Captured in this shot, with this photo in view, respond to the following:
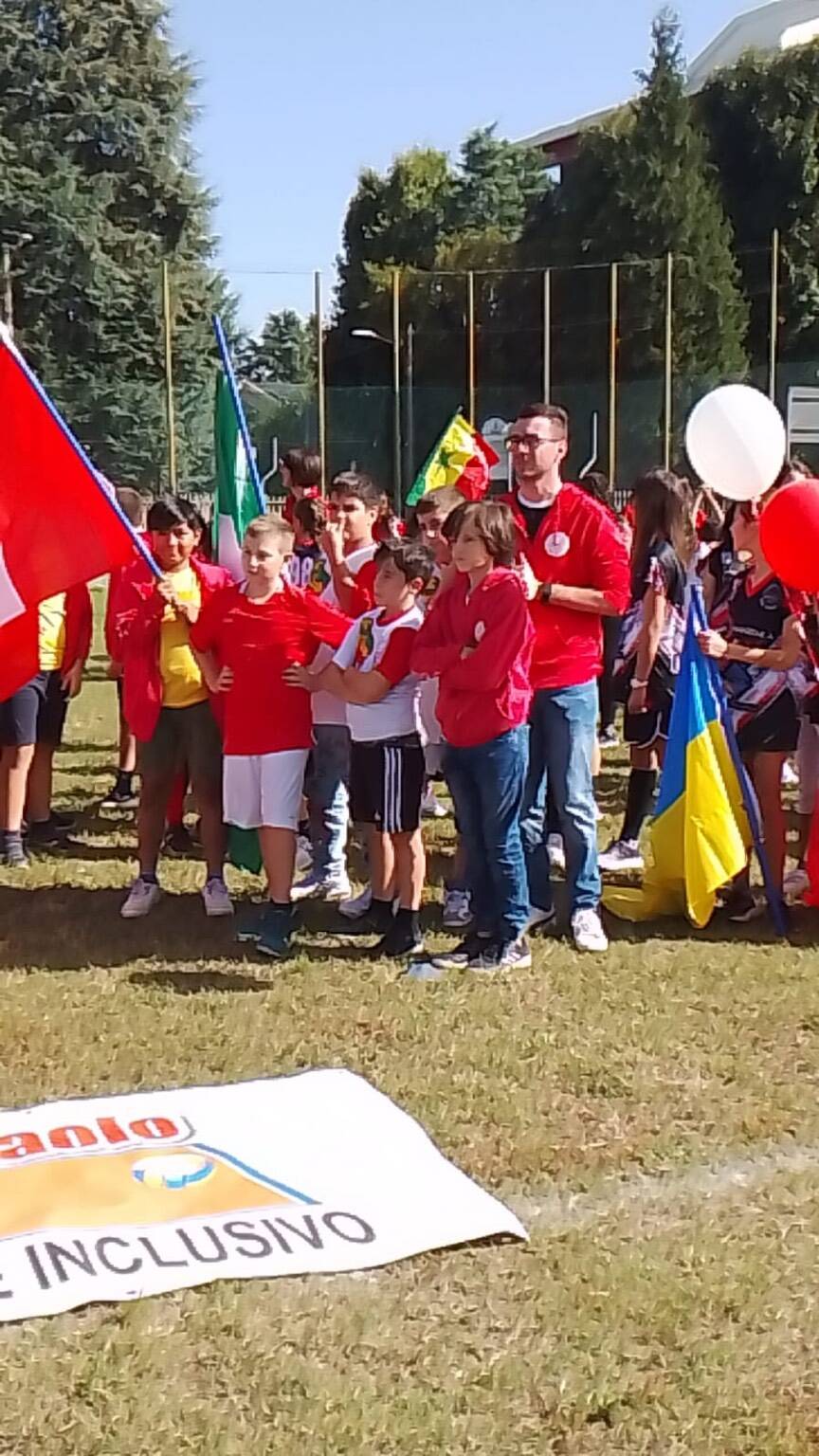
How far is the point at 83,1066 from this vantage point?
4777mm

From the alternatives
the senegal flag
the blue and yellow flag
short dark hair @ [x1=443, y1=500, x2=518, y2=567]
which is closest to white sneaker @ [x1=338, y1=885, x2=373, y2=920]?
the blue and yellow flag

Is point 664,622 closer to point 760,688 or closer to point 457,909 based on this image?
point 760,688

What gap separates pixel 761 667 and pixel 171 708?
2451 mm

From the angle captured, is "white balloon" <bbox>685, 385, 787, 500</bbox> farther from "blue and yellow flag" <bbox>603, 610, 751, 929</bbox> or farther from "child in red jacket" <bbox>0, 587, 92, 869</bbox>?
"child in red jacket" <bbox>0, 587, 92, 869</bbox>

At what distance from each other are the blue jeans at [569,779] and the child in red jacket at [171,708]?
1.36 meters

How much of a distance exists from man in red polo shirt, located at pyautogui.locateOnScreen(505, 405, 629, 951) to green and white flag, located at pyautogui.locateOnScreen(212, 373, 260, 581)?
176 centimetres

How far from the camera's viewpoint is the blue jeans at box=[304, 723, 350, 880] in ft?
22.3

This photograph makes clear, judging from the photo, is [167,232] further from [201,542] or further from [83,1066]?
[83,1066]

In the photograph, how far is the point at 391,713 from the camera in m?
5.84

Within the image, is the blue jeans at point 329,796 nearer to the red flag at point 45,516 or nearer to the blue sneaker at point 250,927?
the blue sneaker at point 250,927

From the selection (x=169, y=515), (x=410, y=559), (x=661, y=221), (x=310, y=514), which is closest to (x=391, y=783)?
(x=410, y=559)

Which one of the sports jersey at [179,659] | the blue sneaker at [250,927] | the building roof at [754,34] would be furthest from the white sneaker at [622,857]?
the building roof at [754,34]

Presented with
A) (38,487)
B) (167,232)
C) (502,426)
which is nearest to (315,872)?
(38,487)

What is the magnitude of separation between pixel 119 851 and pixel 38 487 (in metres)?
2.90
